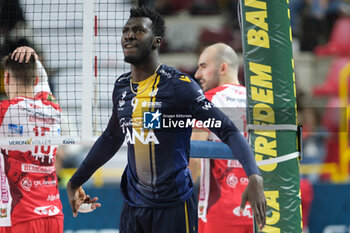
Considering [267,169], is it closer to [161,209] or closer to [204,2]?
[161,209]

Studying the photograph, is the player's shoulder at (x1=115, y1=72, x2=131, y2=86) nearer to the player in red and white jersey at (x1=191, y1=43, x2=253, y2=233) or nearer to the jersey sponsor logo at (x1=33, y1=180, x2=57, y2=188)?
the player in red and white jersey at (x1=191, y1=43, x2=253, y2=233)

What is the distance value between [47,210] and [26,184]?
28cm

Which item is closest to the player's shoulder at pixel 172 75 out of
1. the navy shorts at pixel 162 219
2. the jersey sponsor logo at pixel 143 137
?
the jersey sponsor logo at pixel 143 137

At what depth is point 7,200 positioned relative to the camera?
476 cm

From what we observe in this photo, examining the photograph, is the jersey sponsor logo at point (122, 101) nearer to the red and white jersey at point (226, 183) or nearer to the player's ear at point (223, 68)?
the red and white jersey at point (226, 183)

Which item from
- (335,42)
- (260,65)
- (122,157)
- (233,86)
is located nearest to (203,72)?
(233,86)

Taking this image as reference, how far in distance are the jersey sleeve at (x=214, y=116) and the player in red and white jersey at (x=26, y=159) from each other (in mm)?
1467

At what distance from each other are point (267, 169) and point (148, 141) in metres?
0.94

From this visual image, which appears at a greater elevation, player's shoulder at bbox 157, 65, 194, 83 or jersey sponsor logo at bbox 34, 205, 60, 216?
player's shoulder at bbox 157, 65, 194, 83

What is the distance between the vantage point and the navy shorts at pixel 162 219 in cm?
370

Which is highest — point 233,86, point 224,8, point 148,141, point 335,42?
point 224,8

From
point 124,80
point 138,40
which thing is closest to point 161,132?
point 124,80

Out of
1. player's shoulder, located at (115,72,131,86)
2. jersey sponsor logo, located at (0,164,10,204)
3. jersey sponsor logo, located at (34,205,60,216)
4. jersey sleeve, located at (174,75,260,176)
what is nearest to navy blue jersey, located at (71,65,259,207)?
jersey sleeve, located at (174,75,260,176)

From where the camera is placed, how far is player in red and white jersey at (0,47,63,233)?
4738 millimetres
